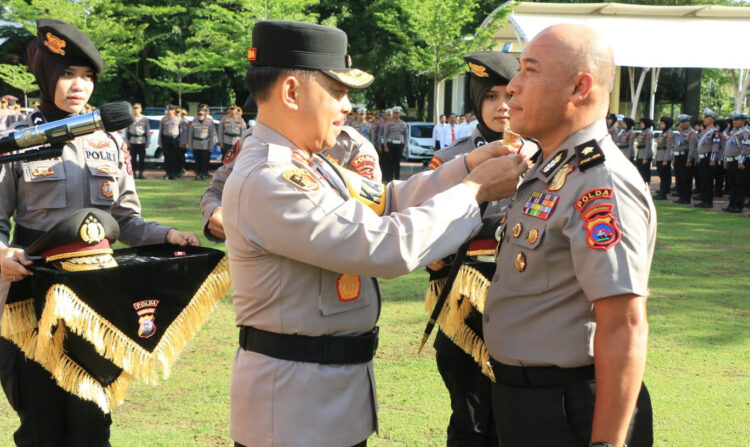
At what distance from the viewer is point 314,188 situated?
2.19 m

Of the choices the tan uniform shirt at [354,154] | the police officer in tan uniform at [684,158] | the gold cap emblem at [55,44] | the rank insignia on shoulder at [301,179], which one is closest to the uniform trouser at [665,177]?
the police officer in tan uniform at [684,158]

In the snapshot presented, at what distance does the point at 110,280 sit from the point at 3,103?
25126 millimetres

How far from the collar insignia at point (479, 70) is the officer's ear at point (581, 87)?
4.98 feet

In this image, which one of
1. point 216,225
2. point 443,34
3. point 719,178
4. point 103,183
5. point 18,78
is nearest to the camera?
point 103,183

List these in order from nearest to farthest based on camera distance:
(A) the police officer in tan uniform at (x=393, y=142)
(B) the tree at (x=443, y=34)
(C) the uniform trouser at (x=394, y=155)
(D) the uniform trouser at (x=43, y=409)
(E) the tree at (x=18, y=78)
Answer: (D) the uniform trouser at (x=43, y=409) → (A) the police officer in tan uniform at (x=393, y=142) → (C) the uniform trouser at (x=394, y=155) → (B) the tree at (x=443, y=34) → (E) the tree at (x=18, y=78)

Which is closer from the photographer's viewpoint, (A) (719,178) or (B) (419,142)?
(A) (719,178)

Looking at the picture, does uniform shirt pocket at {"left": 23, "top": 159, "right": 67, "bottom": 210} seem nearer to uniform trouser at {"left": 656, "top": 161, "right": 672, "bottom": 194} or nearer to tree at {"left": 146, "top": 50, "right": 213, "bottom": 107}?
uniform trouser at {"left": 656, "top": 161, "right": 672, "bottom": 194}

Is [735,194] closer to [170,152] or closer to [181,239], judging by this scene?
[170,152]

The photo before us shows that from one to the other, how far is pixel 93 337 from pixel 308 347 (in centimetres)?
117

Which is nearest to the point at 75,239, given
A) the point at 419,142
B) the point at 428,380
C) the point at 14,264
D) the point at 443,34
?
the point at 14,264

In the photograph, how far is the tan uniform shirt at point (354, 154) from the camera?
4.82m

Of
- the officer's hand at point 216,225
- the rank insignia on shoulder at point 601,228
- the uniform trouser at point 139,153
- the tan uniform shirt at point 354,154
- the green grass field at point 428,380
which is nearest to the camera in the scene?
the rank insignia on shoulder at point 601,228

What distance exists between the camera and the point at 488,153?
8.35ft

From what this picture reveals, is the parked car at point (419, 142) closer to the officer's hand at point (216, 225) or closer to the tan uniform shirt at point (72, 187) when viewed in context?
the officer's hand at point (216, 225)
